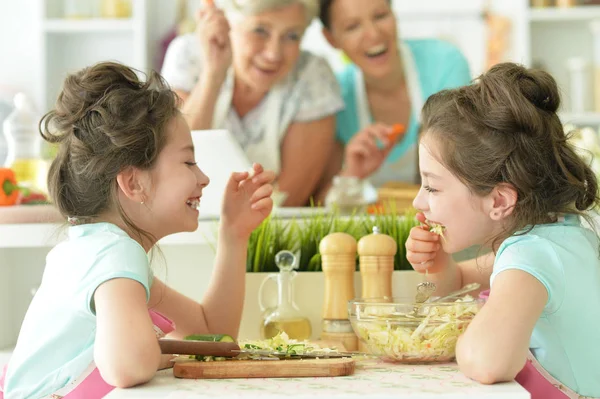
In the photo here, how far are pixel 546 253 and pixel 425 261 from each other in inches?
10.9

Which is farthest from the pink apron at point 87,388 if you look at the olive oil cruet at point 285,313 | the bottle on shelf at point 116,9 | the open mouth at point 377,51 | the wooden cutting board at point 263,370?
the bottle on shelf at point 116,9

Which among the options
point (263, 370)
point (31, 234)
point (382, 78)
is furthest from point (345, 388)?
point (382, 78)

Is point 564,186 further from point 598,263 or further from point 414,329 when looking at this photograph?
point 414,329

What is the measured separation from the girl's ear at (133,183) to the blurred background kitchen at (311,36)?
252 cm

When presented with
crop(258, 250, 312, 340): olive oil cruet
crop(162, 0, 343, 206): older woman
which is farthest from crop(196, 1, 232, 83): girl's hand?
crop(258, 250, 312, 340): olive oil cruet

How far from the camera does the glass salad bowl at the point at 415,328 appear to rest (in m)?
1.08

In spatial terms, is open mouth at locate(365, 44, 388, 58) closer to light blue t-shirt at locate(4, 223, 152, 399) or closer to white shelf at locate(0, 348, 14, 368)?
white shelf at locate(0, 348, 14, 368)

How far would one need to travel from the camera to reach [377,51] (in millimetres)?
3699

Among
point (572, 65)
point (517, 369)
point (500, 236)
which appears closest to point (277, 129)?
point (572, 65)

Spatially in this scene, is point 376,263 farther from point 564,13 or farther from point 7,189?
point 564,13

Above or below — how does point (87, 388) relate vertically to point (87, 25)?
below

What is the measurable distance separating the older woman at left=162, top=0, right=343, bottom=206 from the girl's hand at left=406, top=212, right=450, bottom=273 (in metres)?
2.06

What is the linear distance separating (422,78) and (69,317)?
9.48ft

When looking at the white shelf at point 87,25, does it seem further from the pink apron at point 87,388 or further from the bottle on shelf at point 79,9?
the pink apron at point 87,388
